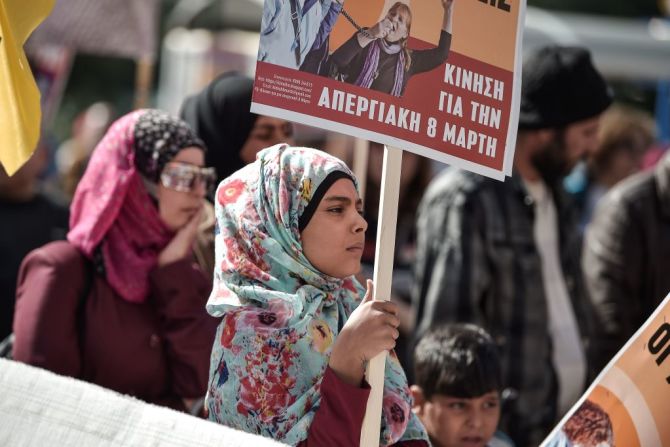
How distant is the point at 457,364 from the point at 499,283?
115cm

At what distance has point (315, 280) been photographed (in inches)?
111

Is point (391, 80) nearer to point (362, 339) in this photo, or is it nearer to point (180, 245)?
point (362, 339)

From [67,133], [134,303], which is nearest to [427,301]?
[134,303]

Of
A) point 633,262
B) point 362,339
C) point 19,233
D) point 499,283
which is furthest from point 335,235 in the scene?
point 19,233

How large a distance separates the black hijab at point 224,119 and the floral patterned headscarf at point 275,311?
1.20 metres

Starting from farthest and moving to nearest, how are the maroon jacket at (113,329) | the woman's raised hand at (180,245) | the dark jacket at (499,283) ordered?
the dark jacket at (499,283)
the woman's raised hand at (180,245)
the maroon jacket at (113,329)

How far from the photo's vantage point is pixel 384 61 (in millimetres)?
2596

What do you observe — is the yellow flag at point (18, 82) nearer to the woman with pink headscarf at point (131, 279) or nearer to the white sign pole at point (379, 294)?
the woman with pink headscarf at point (131, 279)

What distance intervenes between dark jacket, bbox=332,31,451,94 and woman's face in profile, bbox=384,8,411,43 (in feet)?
0.13

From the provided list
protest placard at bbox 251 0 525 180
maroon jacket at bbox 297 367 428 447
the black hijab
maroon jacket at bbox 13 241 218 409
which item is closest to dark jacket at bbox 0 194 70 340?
the black hijab

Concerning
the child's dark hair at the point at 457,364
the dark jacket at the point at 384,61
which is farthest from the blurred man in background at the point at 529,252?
the dark jacket at the point at 384,61

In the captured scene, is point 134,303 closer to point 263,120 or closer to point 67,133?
point 263,120

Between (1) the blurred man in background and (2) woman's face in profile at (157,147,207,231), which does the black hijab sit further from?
(1) the blurred man in background

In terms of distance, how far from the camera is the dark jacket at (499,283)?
453 centimetres
